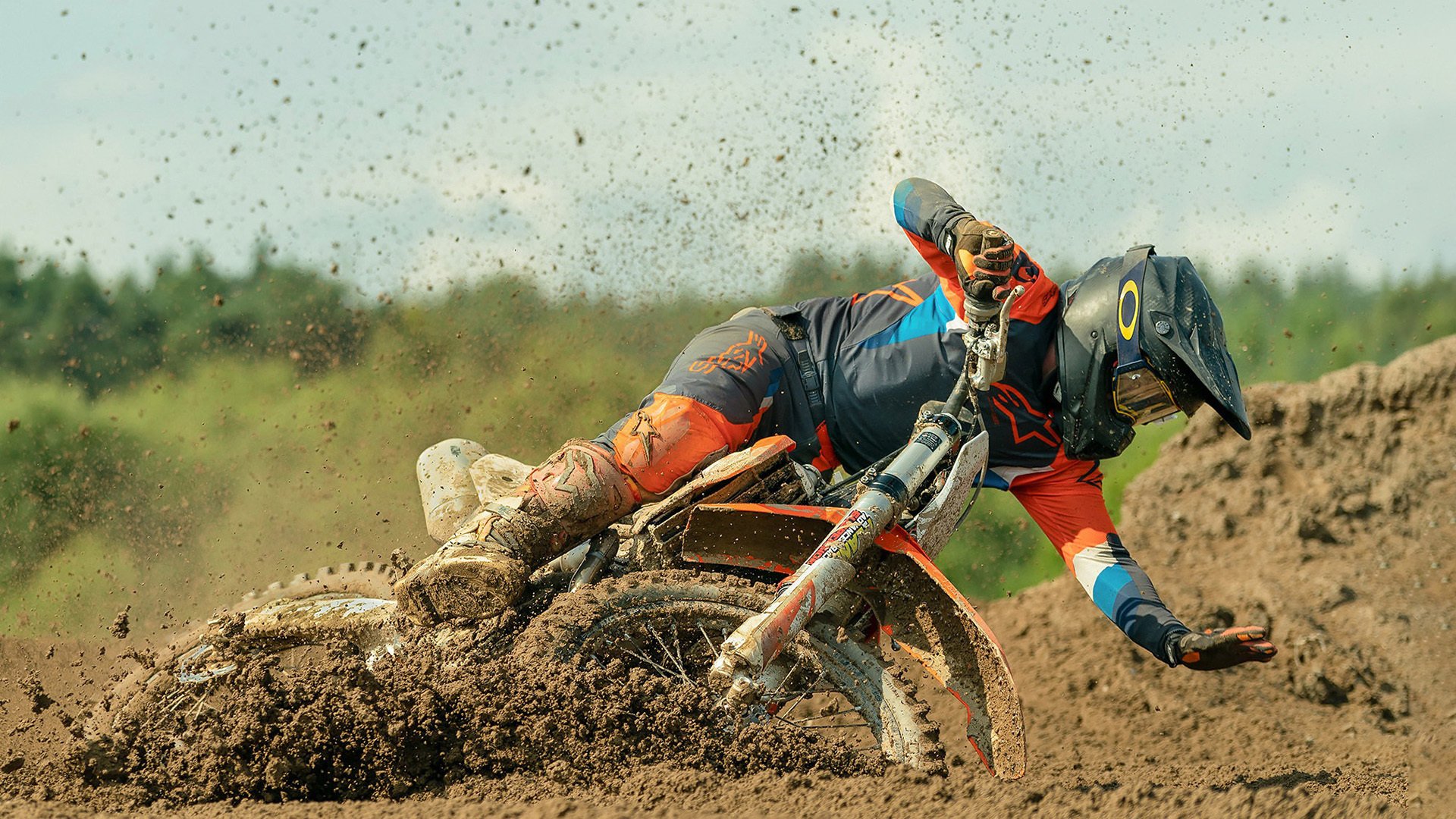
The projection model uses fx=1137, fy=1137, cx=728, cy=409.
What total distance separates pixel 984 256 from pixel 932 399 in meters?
0.62

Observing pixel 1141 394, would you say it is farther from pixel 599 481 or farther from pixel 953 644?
pixel 599 481

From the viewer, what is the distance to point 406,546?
6293 millimetres

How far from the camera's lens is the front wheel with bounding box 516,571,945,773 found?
3379 millimetres

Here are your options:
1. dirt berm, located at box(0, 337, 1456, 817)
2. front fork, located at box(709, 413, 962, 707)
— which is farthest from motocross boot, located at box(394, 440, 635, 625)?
front fork, located at box(709, 413, 962, 707)

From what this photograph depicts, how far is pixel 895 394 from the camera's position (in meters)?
3.99

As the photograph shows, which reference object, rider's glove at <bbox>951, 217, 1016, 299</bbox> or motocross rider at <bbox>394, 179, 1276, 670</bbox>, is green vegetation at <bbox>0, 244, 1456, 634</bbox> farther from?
rider's glove at <bbox>951, 217, 1016, 299</bbox>

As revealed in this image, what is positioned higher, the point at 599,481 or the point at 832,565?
the point at 599,481

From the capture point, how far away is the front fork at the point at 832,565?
9.36 feet

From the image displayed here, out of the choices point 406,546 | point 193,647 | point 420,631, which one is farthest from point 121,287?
point 420,631

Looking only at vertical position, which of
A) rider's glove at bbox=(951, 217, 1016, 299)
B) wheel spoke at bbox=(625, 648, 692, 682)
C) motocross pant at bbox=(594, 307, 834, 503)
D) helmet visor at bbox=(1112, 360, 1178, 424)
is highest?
rider's glove at bbox=(951, 217, 1016, 299)

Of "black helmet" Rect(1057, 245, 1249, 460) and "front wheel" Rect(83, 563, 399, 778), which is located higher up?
"black helmet" Rect(1057, 245, 1249, 460)

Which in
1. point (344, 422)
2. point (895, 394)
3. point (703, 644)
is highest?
point (895, 394)

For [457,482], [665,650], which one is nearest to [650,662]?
[665,650]

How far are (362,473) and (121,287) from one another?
7.24 metres
